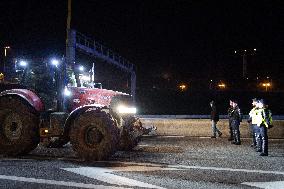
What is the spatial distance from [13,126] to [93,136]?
2517 millimetres

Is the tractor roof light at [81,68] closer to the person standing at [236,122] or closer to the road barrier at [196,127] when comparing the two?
the person standing at [236,122]

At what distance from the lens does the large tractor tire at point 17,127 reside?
12.0 meters

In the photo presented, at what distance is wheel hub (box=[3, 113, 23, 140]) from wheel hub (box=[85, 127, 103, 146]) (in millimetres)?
2016

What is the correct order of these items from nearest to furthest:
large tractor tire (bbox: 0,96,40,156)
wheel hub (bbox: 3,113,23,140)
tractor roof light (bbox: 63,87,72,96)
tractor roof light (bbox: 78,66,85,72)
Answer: large tractor tire (bbox: 0,96,40,156) < wheel hub (bbox: 3,113,23,140) < tractor roof light (bbox: 63,87,72,96) < tractor roof light (bbox: 78,66,85,72)

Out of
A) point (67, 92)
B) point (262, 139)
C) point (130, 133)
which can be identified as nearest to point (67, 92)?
point (67, 92)

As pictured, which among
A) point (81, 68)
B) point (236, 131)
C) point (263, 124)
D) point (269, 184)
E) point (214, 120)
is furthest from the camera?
point (214, 120)

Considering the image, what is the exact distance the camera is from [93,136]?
37.5 feet

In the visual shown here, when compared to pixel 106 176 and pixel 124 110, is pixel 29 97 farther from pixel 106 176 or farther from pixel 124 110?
pixel 106 176

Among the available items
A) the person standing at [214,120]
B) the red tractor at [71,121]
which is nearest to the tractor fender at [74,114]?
the red tractor at [71,121]

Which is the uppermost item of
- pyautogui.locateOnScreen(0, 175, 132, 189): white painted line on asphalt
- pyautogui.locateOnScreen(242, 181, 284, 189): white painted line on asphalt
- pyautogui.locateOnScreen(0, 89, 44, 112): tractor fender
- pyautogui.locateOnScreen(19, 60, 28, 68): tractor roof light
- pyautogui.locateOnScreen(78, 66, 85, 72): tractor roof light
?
pyautogui.locateOnScreen(19, 60, 28, 68): tractor roof light

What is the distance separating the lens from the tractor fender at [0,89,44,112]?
12031 mm

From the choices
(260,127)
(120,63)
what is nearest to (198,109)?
(120,63)

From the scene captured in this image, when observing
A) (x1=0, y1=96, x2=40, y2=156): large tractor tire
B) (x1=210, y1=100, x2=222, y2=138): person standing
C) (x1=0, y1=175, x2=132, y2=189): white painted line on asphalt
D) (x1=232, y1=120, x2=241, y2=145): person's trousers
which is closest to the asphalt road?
(x1=0, y1=175, x2=132, y2=189): white painted line on asphalt

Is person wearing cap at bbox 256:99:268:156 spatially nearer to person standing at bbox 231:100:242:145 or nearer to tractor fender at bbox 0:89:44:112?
person standing at bbox 231:100:242:145
